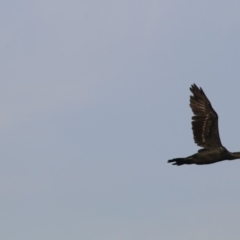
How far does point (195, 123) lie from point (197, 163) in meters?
2.17

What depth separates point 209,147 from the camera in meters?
27.2

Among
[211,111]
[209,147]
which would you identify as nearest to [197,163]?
[209,147]

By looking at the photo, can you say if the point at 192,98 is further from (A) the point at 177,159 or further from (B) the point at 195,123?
(A) the point at 177,159

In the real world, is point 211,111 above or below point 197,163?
above

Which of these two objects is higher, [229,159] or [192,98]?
[192,98]

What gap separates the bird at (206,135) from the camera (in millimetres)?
26844

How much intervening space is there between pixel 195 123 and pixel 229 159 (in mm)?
2545

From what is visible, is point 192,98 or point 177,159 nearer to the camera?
point 177,159

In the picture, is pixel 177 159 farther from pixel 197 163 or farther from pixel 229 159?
pixel 229 159

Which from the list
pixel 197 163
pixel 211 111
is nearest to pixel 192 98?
pixel 211 111

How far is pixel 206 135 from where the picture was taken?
27.4m

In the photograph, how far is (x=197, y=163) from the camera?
87.3 feet

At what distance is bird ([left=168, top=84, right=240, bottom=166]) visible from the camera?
1057 inches

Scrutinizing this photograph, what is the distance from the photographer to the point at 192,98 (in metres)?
28.3
